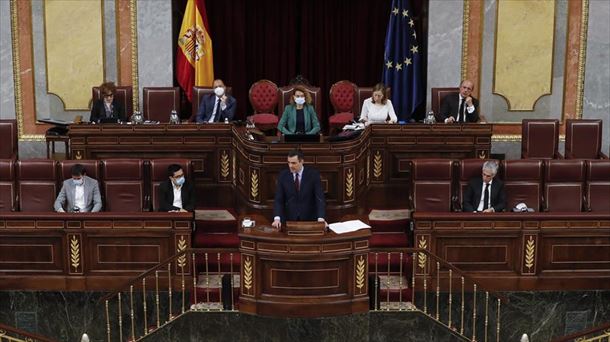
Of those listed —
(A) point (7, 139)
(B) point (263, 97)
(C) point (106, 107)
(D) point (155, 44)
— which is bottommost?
(A) point (7, 139)

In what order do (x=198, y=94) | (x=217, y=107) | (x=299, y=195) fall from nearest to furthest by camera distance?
(x=299, y=195)
(x=217, y=107)
(x=198, y=94)

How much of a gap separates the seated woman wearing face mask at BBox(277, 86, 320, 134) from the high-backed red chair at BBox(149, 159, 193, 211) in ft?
3.91

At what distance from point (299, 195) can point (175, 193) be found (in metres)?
1.27

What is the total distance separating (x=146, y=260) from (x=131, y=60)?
149 inches

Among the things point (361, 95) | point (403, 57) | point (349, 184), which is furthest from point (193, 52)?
point (349, 184)

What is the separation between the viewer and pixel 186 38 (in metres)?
10.9

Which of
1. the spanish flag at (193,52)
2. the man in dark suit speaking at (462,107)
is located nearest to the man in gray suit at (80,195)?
the spanish flag at (193,52)

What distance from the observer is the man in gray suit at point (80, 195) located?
8141mm

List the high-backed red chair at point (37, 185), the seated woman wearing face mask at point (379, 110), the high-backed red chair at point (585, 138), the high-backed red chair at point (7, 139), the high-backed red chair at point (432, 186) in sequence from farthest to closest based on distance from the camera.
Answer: the high-backed red chair at point (585, 138) < the high-backed red chair at point (7, 139) < the seated woman wearing face mask at point (379, 110) < the high-backed red chair at point (37, 185) < the high-backed red chair at point (432, 186)

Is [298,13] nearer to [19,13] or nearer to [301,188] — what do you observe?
[19,13]

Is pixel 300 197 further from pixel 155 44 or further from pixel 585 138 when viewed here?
pixel 155 44

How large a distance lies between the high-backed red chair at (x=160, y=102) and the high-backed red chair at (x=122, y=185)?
1.93 metres

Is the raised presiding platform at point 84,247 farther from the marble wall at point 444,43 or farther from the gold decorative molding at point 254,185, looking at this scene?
the marble wall at point 444,43

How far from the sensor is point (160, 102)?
10.3 meters
